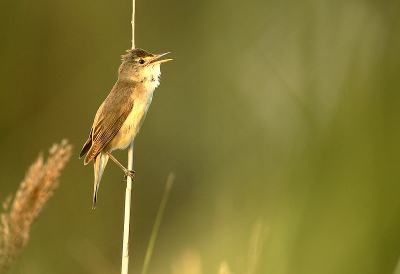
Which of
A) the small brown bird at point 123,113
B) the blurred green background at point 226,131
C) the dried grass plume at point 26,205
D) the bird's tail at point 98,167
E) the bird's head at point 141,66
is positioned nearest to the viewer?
the dried grass plume at point 26,205

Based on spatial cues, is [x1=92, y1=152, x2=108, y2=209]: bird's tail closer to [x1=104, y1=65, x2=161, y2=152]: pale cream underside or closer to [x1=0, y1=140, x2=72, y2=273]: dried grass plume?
[x1=104, y1=65, x2=161, y2=152]: pale cream underside

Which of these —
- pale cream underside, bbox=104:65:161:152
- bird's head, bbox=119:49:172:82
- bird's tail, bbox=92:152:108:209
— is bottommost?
bird's tail, bbox=92:152:108:209

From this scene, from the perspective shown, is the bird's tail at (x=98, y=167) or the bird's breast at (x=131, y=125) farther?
the bird's breast at (x=131, y=125)

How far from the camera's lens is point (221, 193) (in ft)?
9.21

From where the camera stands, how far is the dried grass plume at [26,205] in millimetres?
1476

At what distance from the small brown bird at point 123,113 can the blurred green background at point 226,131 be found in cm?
74

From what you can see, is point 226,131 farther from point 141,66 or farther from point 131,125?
point 131,125

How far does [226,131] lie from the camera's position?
4.90 meters

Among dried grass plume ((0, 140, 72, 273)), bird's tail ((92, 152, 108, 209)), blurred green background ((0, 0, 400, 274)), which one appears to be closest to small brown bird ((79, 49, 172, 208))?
bird's tail ((92, 152, 108, 209))

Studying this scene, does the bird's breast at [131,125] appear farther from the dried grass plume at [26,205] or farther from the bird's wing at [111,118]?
the dried grass plume at [26,205]

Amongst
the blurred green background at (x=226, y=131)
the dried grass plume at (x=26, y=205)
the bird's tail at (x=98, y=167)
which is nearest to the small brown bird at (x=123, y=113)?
the bird's tail at (x=98, y=167)

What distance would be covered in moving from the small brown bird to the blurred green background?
2.42 ft

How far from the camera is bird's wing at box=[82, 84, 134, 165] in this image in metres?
3.57

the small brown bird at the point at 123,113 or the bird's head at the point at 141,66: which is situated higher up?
the bird's head at the point at 141,66
